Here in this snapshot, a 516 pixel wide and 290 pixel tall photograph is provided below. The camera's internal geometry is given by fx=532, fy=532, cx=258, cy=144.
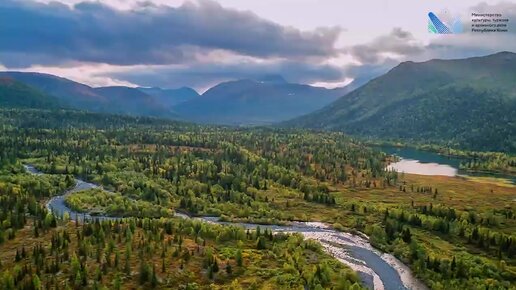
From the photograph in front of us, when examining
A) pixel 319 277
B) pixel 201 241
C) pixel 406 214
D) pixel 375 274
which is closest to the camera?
pixel 319 277

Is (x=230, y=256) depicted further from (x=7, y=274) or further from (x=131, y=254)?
(x=7, y=274)

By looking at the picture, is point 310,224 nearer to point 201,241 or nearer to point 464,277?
point 201,241

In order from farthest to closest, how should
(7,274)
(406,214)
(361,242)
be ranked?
(406,214) → (361,242) → (7,274)

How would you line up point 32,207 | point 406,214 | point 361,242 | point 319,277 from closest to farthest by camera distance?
point 319,277 < point 361,242 < point 32,207 < point 406,214

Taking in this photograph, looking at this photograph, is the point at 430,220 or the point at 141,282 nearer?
the point at 141,282

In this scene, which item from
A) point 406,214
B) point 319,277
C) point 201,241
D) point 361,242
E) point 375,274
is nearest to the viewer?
point 319,277

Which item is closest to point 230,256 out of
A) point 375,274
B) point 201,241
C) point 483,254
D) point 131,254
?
point 201,241

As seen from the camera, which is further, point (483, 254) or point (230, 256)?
point (483, 254)

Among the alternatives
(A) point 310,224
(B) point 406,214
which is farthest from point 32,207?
(B) point 406,214

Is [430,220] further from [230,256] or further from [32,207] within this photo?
[32,207]
